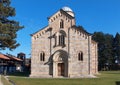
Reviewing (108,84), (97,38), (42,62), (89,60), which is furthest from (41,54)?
(97,38)

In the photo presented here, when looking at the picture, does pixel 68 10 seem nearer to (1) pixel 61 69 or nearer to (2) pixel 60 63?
(2) pixel 60 63

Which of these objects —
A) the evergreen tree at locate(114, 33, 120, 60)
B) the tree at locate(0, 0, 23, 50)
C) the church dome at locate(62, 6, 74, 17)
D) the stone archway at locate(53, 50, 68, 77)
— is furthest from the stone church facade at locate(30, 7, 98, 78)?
the evergreen tree at locate(114, 33, 120, 60)

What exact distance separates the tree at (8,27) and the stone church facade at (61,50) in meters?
4.12

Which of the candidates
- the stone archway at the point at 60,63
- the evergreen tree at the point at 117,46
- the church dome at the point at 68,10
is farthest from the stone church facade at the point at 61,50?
the evergreen tree at the point at 117,46

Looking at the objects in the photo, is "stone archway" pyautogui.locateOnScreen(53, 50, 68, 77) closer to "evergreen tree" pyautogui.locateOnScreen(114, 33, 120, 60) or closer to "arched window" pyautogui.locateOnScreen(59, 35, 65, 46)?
Answer: "arched window" pyautogui.locateOnScreen(59, 35, 65, 46)

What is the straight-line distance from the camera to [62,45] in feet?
151

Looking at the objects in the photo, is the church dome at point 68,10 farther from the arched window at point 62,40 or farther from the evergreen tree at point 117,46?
the evergreen tree at point 117,46

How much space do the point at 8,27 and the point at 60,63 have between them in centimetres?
1020

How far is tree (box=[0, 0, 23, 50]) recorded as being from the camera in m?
41.7

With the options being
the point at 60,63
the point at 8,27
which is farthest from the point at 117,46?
the point at 8,27

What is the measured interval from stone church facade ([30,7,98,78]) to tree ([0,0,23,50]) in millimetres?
4120

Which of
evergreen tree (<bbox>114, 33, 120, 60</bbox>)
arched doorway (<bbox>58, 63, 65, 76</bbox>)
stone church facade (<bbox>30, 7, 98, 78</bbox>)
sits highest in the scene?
evergreen tree (<bbox>114, 33, 120, 60</bbox>)

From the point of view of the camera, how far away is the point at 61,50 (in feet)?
151

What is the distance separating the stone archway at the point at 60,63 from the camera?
4594cm
